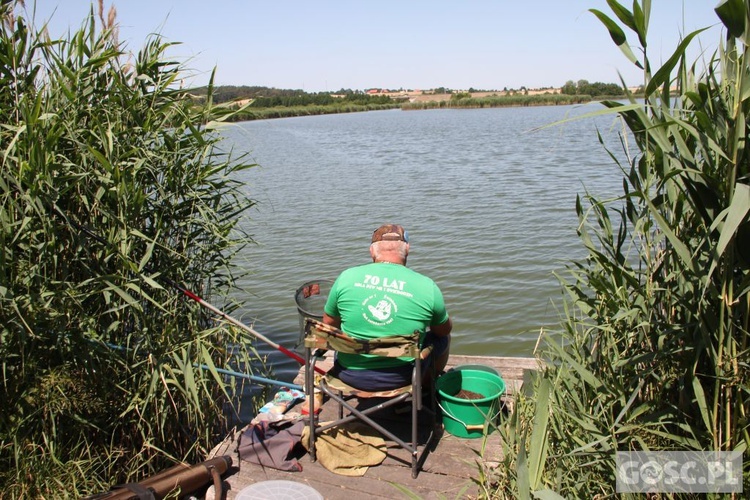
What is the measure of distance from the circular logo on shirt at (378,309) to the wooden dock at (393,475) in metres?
0.76

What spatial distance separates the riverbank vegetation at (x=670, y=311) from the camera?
2.24 m

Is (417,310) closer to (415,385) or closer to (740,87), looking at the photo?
(415,385)

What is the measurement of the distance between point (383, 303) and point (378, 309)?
4 cm

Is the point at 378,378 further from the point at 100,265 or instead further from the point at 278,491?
the point at 100,265

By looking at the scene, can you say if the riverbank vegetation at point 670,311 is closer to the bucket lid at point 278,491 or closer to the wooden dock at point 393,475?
the wooden dock at point 393,475

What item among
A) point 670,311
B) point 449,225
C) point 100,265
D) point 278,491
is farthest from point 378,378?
point 449,225

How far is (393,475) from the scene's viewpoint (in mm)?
3355

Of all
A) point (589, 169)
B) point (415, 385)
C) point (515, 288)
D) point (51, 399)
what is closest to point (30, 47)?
point (51, 399)

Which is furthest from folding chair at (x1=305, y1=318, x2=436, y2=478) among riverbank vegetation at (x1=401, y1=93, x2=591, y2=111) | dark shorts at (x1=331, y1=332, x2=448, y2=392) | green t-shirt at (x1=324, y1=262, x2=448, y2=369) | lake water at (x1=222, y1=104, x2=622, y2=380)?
riverbank vegetation at (x1=401, y1=93, x2=591, y2=111)

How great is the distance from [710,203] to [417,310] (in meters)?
1.51

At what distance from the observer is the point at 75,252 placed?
362 cm

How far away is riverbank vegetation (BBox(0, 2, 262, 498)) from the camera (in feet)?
11.0

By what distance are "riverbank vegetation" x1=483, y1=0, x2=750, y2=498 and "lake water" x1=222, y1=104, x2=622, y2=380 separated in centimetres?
36

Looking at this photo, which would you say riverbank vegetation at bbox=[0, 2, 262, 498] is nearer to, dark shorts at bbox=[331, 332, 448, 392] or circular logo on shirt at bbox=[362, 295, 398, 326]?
dark shorts at bbox=[331, 332, 448, 392]
